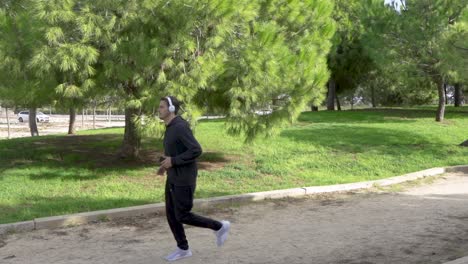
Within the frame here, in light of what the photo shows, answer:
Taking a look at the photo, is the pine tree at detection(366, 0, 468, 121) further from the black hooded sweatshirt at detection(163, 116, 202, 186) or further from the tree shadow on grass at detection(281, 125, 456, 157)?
the black hooded sweatshirt at detection(163, 116, 202, 186)

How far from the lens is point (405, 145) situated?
1400cm

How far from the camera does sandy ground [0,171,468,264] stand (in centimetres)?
521

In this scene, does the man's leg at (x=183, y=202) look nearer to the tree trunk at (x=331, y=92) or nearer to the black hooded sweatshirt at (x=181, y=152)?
the black hooded sweatshirt at (x=181, y=152)

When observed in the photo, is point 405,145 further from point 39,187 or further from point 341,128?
point 39,187

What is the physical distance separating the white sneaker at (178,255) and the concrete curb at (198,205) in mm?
2186

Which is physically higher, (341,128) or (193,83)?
(193,83)

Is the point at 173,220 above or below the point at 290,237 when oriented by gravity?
above

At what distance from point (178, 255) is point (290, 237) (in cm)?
152

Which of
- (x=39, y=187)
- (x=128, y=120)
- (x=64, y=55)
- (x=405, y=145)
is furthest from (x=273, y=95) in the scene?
(x=405, y=145)

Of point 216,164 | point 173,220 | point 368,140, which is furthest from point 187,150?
point 368,140

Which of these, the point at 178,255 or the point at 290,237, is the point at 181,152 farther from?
the point at 290,237

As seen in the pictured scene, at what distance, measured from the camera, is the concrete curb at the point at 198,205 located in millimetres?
6557

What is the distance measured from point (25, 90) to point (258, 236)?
16.5ft

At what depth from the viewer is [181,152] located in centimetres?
487
